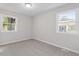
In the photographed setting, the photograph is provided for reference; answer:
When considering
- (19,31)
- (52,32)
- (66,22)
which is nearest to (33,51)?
(52,32)

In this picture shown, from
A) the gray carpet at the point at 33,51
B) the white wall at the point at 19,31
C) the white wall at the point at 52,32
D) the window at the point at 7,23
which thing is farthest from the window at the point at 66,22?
the window at the point at 7,23

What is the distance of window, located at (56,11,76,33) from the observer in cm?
329

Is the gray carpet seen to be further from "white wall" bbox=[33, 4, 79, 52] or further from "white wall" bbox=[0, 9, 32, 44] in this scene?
"white wall" bbox=[0, 9, 32, 44]

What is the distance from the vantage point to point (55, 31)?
13.7 ft

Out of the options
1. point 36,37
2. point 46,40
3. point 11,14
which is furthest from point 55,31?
Answer: point 11,14

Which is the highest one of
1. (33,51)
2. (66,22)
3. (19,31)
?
(66,22)

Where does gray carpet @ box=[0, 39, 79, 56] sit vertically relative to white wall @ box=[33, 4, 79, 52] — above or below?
below

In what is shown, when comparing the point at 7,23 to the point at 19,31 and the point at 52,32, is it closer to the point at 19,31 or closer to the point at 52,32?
the point at 19,31

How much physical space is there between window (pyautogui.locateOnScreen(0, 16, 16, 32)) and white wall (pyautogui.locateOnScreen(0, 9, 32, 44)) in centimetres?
25

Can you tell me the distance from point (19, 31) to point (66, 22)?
10.9 feet

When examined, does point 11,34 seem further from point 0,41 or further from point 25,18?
point 25,18

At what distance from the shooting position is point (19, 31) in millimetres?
5383

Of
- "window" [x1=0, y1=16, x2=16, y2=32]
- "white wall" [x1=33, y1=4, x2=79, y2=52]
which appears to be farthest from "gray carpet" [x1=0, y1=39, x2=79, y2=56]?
"window" [x1=0, y1=16, x2=16, y2=32]

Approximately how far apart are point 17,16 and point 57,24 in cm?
286
